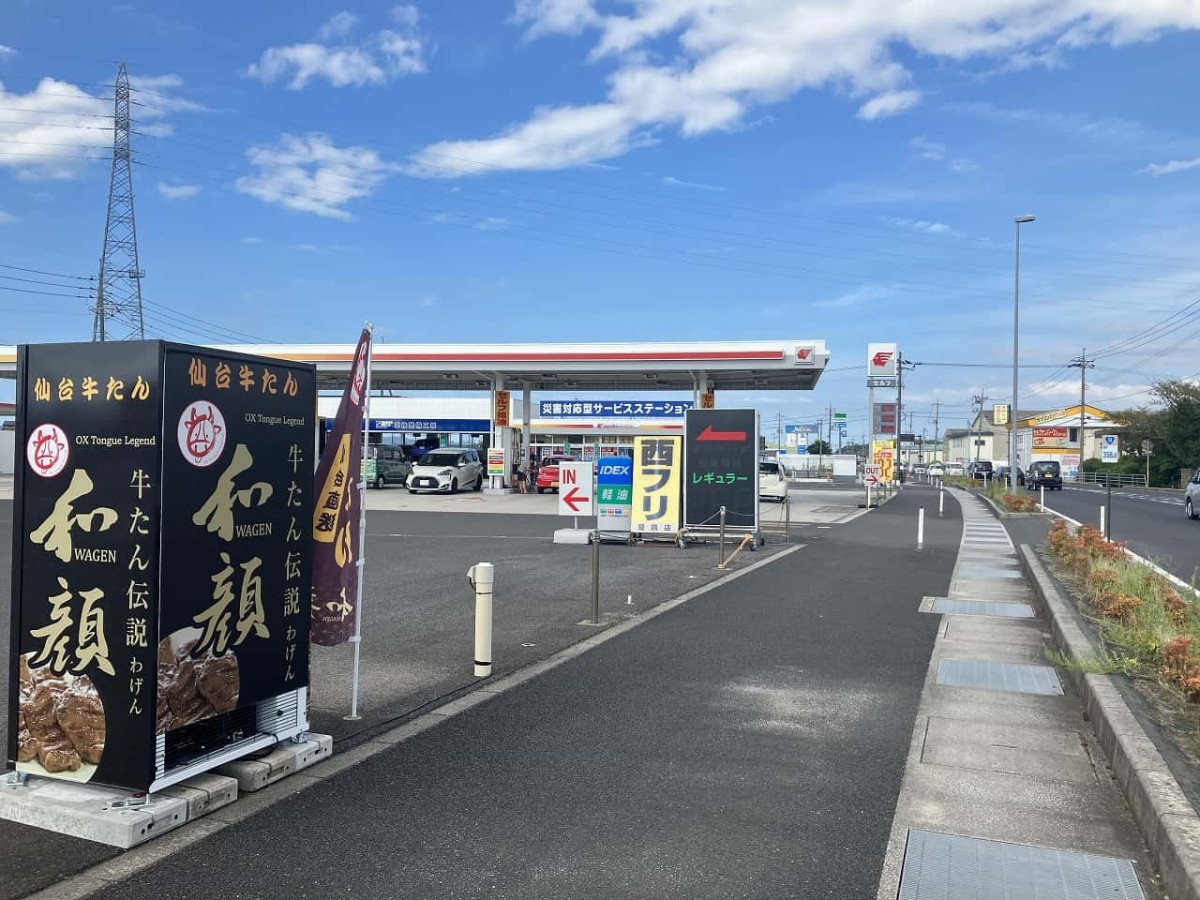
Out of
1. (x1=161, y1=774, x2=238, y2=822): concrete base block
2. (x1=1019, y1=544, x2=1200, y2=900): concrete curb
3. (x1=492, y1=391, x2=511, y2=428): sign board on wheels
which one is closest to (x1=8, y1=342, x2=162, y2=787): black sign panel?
(x1=161, y1=774, x2=238, y2=822): concrete base block

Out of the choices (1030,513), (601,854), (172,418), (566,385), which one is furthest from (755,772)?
(566,385)

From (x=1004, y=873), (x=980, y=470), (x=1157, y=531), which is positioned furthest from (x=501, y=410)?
(x=980, y=470)

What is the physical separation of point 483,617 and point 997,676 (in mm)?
4211

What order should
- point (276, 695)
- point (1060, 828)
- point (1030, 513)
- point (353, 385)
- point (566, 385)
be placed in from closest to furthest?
1. point (1060, 828)
2. point (276, 695)
3. point (353, 385)
4. point (1030, 513)
5. point (566, 385)

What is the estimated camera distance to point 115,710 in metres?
4.28

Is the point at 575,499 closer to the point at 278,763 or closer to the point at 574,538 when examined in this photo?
the point at 574,538

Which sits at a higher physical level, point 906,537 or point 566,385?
point 566,385

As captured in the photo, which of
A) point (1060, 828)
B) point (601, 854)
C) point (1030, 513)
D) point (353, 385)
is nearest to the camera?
point (601, 854)

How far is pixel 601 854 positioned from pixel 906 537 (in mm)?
18794

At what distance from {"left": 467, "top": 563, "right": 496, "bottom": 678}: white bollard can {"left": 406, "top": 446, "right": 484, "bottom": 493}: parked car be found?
33.1 meters

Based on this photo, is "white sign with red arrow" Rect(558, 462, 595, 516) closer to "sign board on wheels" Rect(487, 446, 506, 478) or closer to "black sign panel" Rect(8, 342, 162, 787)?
"black sign panel" Rect(8, 342, 162, 787)

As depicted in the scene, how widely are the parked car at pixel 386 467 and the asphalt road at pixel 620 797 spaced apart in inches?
1450

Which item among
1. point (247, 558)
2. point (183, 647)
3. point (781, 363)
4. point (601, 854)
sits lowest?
point (601, 854)

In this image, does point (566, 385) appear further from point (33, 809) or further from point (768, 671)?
point (33, 809)
